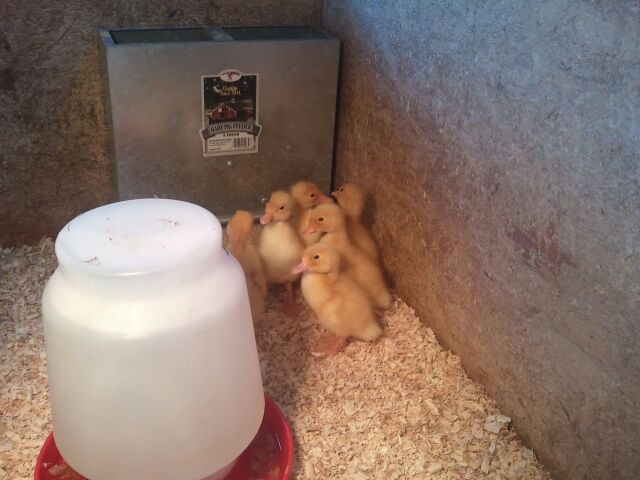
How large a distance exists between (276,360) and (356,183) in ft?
2.29

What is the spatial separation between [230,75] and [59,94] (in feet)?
1.66

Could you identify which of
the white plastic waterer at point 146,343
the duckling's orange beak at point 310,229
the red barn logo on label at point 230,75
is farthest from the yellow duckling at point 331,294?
the red barn logo on label at point 230,75

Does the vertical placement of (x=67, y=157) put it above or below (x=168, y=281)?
below

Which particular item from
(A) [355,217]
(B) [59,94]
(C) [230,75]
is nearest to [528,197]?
(A) [355,217]

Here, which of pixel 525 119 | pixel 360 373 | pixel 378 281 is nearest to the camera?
pixel 525 119

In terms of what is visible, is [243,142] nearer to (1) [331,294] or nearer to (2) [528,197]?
(1) [331,294]

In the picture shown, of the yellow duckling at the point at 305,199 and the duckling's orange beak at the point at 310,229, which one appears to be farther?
the yellow duckling at the point at 305,199

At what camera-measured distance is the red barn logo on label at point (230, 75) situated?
1934 mm

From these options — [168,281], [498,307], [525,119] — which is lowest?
[498,307]

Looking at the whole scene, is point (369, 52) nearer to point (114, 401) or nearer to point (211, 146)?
point (211, 146)

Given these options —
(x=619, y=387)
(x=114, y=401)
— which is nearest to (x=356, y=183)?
(x=619, y=387)

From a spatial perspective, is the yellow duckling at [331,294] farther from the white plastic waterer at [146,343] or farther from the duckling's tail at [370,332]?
the white plastic waterer at [146,343]

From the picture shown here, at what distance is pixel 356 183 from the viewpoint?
215 cm

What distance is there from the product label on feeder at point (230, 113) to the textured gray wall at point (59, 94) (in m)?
0.24
